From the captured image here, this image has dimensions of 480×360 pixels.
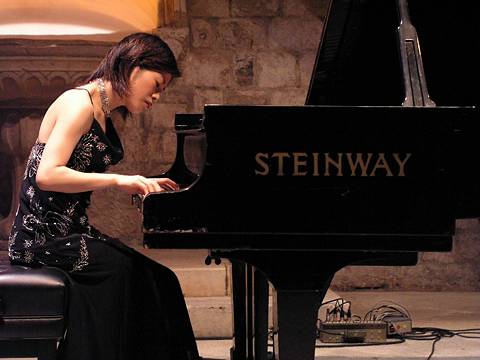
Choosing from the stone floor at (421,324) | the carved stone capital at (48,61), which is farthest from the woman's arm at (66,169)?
the carved stone capital at (48,61)

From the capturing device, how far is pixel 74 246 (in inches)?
107

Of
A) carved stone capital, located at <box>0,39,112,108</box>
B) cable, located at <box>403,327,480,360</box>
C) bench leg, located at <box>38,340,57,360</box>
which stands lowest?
cable, located at <box>403,327,480,360</box>

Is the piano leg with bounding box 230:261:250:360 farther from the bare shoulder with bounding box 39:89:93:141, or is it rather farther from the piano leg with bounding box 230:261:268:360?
the bare shoulder with bounding box 39:89:93:141

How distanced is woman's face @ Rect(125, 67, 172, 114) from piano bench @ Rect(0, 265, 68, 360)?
56 centimetres

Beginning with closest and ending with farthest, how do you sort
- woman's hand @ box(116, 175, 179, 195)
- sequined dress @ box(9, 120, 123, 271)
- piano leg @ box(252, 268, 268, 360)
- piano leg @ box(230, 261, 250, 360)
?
woman's hand @ box(116, 175, 179, 195) → sequined dress @ box(9, 120, 123, 271) → piano leg @ box(252, 268, 268, 360) → piano leg @ box(230, 261, 250, 360)

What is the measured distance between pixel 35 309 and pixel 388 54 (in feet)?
4.44

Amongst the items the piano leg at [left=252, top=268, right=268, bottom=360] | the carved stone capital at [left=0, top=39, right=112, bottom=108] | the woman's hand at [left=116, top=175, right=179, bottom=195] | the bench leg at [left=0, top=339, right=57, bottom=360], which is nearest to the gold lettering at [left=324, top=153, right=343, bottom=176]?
the woman's hand at [left=116, top=175, right=179, bottom=195]

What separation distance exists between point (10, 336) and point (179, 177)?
2.91 ft

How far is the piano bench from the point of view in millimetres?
2627

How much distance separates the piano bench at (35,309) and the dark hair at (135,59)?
60 cm

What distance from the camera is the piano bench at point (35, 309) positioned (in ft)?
8.62

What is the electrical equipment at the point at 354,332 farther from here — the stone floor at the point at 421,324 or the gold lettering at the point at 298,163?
the gold lettering at the point at 298,163

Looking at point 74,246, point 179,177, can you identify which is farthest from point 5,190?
point 74,246

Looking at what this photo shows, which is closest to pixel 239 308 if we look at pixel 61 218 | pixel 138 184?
pixel 61 218
